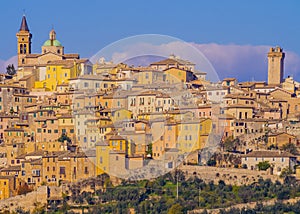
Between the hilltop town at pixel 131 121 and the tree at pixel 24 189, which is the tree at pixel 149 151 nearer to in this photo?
the hilltop town at pixel 131 121

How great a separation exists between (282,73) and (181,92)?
10288 millimetres

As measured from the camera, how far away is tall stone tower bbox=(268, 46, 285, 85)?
181 ft

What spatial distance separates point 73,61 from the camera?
51125mm

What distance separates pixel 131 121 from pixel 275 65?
14.2 meters

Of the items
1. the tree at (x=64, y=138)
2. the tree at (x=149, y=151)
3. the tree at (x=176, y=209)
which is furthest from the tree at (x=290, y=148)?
the tree at (x=64, y=138)

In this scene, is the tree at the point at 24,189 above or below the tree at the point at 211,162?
below

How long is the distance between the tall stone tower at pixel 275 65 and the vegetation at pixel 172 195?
16.4m

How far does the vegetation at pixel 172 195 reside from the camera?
38.0m

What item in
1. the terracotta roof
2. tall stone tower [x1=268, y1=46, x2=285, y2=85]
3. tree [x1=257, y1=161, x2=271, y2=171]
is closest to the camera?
tree [x1=257, y1=161, x2=271, y2=171]

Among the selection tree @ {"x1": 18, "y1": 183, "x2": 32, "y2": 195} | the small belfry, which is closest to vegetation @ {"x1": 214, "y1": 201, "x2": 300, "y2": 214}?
tree @ {"x1": 18, "y1": 183, "x2": 32, "y2": 195}

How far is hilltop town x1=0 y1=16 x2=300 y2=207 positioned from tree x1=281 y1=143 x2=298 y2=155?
33 millimetres

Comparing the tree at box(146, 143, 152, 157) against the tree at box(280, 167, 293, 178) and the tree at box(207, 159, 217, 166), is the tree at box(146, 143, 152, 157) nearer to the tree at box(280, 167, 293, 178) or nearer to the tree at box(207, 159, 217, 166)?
the tree at box(207, 159, 217, 166)

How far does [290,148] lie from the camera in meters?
41.2

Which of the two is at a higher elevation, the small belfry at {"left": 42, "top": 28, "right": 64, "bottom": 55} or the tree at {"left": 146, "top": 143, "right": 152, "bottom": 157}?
the small belfry at {"left": 42, "top": 28, "right": 64, "bottom": 55}
